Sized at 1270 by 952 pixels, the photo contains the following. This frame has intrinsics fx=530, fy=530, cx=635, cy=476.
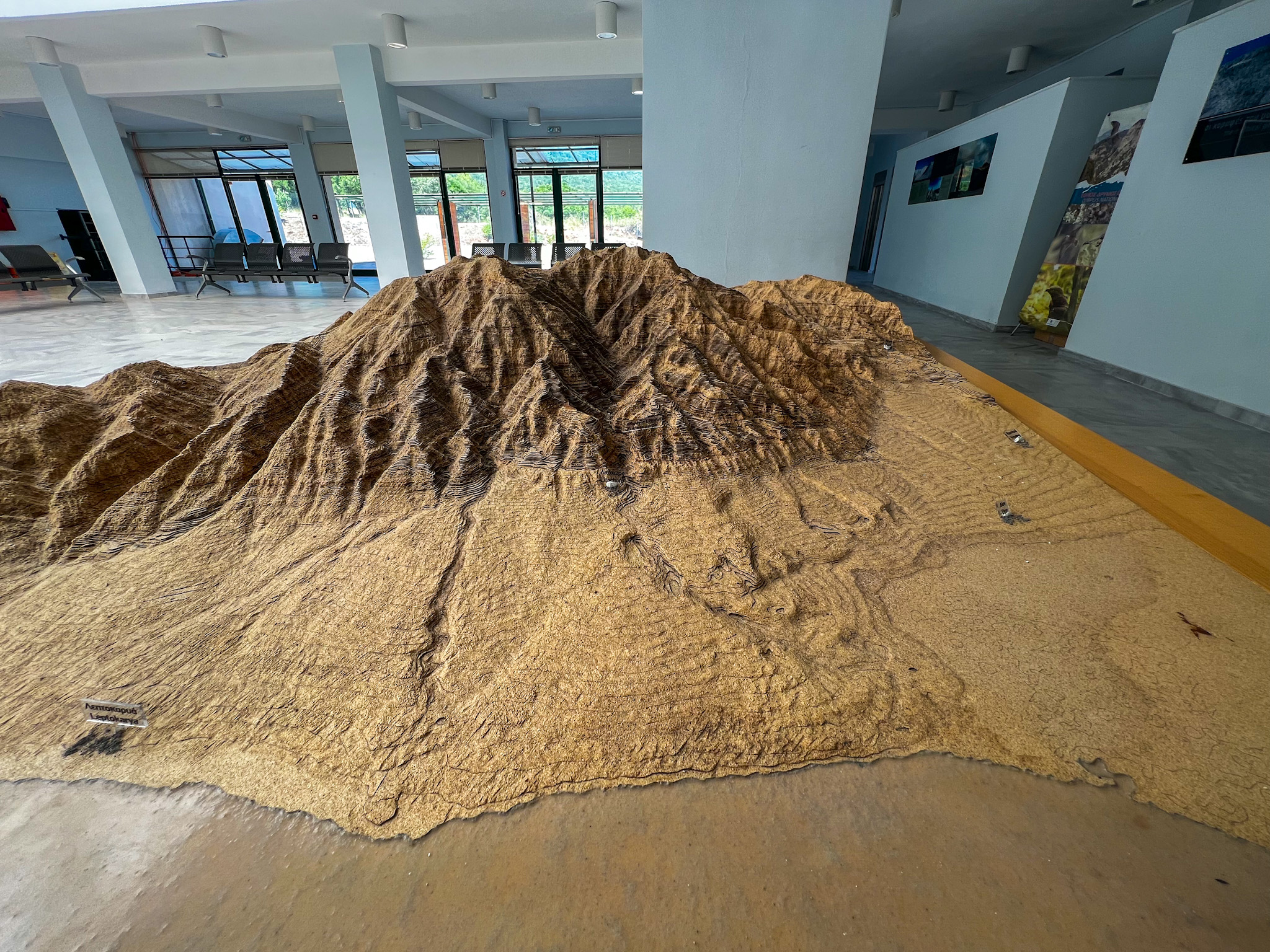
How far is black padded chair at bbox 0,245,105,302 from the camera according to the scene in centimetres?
820

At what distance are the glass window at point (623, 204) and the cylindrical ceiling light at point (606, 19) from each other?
18.7ft

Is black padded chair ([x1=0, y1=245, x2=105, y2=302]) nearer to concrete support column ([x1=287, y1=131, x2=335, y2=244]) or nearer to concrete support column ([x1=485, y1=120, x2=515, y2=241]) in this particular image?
concrete support column ([x1=287, y1=131, x2=335, y2=244])

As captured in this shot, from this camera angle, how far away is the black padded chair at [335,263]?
28.5ft

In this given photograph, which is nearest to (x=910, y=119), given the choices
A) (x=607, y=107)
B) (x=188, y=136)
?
(x=607, y=107)

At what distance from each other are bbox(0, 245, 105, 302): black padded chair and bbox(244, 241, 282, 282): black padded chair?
2.12 metres

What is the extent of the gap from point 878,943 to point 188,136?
17663mm

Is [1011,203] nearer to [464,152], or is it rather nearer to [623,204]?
[623,204]

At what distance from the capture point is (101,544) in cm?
193

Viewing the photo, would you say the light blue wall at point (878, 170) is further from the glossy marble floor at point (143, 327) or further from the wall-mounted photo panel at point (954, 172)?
the glossy marble floor at point (143, 327)

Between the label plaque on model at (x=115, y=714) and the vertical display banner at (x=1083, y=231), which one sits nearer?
the label plaque on model at (x=115, y=714)

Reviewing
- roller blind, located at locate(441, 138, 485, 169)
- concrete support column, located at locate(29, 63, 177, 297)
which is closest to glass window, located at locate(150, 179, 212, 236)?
concrete support column, located at locate(29, 63, 177, 297)

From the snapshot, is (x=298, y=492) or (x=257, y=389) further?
(x=257, y=389)

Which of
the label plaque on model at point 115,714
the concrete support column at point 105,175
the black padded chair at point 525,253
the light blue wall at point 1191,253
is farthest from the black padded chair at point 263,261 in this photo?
the light blue wall at point 1191,253

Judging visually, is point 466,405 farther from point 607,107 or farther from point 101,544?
point 607,107
